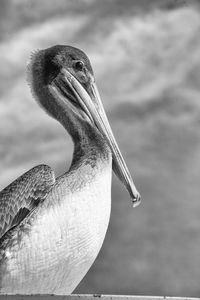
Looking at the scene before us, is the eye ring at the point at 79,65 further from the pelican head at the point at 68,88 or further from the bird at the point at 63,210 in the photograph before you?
the bird at the point at 63,210

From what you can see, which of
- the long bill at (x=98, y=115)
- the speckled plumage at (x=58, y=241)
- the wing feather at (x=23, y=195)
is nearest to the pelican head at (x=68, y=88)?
the long bill at (x=98, y=115)

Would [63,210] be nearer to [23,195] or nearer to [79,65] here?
[23,195]

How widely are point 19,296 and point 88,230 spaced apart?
1.65 m

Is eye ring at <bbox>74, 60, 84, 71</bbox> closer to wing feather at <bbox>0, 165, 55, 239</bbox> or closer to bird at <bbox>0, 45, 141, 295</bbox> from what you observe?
bird at <bbox>0, 45, 141, 295</bbox>

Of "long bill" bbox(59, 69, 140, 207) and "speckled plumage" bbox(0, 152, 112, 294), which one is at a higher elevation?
"long bill" bbox(59, 69, 140, 207)

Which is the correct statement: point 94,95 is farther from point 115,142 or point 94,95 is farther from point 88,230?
point 88,230

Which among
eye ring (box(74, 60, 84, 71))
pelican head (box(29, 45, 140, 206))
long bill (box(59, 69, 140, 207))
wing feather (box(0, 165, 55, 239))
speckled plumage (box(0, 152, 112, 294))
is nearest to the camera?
speckled plumage (box(0, 152, 112, 294))

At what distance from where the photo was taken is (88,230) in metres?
4.27

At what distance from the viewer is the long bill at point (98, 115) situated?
16.5 feet

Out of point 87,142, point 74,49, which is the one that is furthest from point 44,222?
point 74,49

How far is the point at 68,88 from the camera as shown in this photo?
5.39 m

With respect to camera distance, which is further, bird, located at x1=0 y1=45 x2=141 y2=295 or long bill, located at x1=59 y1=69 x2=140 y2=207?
long bill, located at x1=59 y1=69 x2=140 y2=207

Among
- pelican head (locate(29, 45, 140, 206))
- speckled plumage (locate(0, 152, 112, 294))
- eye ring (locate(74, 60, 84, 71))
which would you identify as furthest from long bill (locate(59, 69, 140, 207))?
speckled plumage (locate(0, 152, 112, 294))

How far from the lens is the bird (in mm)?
4125
